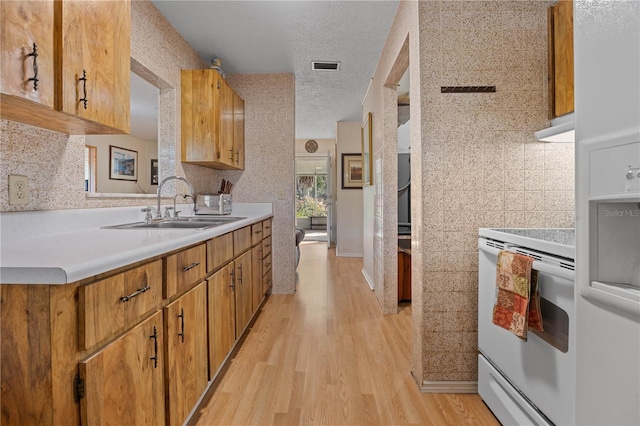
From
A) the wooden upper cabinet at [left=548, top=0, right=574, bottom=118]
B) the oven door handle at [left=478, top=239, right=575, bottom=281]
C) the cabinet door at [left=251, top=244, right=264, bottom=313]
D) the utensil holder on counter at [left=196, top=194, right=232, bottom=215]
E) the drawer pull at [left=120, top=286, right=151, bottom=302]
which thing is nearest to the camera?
the drawer pull at [left=120, top=286, right=151, bottom=302]

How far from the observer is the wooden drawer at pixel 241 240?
7.30ft

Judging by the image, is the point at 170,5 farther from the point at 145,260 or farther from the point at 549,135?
the point at 549,135

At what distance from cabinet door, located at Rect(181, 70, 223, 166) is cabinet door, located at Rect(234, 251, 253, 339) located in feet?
3.23

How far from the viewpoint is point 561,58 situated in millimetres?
1650

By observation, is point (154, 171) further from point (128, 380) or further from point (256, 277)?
point (128, 380)

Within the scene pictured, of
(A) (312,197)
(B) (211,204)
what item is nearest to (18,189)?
(B) (211,204)

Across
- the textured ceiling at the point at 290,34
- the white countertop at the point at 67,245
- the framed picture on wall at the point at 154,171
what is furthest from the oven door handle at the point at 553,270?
the framed picture on wall at the point at 154,171

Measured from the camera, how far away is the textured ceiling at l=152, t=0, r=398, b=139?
2451 millimetres

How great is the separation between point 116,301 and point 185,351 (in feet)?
1.78

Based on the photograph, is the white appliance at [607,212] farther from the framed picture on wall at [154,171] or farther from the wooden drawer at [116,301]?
the framed picture on wall at [154,171]

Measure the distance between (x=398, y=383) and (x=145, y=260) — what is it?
1537 millimetres

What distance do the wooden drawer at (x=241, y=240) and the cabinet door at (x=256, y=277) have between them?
202 millimetres

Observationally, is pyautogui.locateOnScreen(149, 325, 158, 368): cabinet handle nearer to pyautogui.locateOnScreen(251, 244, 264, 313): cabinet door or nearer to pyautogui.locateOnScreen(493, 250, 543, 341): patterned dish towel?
pyautogui.locateOnScreen(493, 250, 543, 341): patterned dish towel

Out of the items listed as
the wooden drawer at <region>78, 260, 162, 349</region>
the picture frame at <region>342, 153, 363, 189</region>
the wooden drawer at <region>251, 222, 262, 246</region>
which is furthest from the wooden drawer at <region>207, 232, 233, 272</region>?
the picture frame at <region>342, 153, 363, 189</region>
